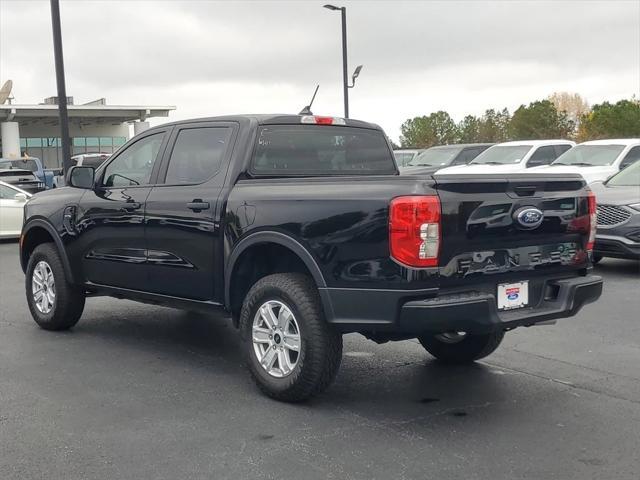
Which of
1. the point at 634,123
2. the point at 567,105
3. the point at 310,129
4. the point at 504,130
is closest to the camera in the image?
the point at 310,129

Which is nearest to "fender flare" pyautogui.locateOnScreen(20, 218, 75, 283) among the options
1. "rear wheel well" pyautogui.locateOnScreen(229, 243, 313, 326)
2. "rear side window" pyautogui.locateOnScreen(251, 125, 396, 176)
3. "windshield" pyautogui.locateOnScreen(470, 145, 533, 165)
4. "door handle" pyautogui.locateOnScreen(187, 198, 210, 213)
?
"door handle" pyautogui.locateOnScreen(187, 198, 210, 213)

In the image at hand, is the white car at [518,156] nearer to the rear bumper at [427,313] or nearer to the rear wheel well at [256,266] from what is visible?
the rear wheel well at [256,266]

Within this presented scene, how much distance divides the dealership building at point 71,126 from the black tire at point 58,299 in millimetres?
42548

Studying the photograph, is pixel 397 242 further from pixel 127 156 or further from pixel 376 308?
pixel 127 156

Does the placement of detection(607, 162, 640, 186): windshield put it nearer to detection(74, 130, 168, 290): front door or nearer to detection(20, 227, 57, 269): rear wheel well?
detection(74, 130, 168, 290): front door

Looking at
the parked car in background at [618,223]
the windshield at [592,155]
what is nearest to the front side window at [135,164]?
the parked car in background at [618,223]

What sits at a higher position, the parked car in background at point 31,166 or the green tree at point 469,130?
the green tree at point 469,130

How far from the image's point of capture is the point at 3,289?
1048cm

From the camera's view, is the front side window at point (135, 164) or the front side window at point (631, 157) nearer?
the front side window at point (135, 164)

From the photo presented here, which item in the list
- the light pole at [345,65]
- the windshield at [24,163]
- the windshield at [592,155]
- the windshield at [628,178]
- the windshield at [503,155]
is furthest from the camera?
the windshield at [24,163]

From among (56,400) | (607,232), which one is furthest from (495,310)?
(607,232)

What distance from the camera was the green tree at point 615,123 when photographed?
49.5 metres

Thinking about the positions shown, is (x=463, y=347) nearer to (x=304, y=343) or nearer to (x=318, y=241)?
(x=304, y=343)

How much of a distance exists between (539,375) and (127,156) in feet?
12.3
